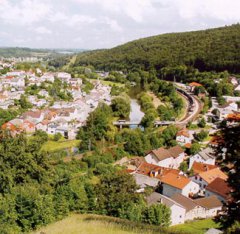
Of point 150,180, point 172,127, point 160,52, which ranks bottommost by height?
point 150,180

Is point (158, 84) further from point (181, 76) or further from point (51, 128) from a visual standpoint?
point (51, 128)

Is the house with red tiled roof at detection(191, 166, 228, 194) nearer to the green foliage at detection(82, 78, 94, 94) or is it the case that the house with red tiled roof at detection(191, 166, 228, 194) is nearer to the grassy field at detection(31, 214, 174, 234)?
the grassy field at detection(31, 214, 174, 234)

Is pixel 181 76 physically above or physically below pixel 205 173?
above

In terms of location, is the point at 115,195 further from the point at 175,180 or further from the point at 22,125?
the point at 22,125

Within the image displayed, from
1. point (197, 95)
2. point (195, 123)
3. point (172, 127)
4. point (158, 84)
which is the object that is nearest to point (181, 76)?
point (158, 84)

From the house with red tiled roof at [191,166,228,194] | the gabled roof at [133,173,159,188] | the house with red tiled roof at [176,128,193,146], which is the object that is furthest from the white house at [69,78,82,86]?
the house with red tiled roof at [191,166,228,194]

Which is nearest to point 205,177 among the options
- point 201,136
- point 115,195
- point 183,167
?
point 183,167
